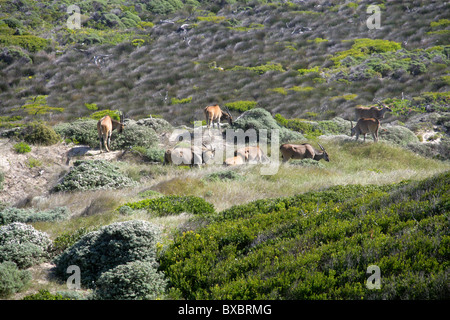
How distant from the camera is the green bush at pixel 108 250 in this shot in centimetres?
634

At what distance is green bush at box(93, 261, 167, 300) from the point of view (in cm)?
533

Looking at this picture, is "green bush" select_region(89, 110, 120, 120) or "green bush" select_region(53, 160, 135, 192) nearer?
"green bush" select_region(53, 160, 135, 192)

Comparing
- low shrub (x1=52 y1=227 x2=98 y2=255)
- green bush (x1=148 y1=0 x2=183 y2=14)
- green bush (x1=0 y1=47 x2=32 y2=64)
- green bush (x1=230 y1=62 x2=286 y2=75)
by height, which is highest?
green bush (x1=148 y1=0 x2=183 y2=14)

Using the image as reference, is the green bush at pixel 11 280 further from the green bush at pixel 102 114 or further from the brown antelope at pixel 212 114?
the green bush at pixel 102 114

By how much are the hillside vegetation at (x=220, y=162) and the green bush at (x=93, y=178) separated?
7 cm

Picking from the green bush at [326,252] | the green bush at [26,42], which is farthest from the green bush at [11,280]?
the green bush at [26,42]

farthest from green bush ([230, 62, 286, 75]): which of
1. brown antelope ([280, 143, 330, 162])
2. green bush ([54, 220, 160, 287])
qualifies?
green bush ([54, 220, 160, 287])

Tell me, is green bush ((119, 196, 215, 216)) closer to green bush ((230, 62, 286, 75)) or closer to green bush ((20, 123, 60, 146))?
green bush ((20, 123, 60, 146))

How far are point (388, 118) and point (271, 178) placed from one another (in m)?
18.4

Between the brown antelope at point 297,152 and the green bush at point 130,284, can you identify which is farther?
the brown antelope at point 297,152

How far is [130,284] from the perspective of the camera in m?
5.47

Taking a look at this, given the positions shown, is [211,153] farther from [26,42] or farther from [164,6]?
[164,6]

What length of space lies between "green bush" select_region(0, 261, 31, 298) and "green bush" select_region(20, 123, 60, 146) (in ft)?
43.7

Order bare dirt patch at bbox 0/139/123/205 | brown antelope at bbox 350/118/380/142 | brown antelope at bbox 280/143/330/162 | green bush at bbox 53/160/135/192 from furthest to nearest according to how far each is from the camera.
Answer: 1. brown antelope at bbox 350/118/380/142
2. brown antelope at bbox 280/143/330/162
3. bare dirt patch at bbox 0/139/123/205
4. green bush at bbox 53/160/135/192
